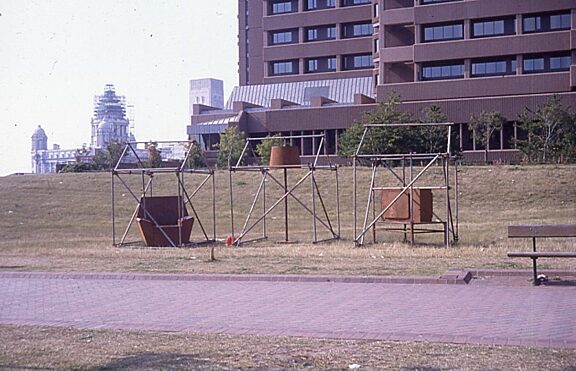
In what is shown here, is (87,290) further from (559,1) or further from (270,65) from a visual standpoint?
(270,65)

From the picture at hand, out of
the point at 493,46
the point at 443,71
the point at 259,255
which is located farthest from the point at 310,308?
the point at 443,71

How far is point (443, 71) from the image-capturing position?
64.4 meters

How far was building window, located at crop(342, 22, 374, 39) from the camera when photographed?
79688 mm

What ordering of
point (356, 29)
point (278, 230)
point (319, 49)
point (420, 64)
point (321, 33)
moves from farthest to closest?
point (321, 33), point (319, 49), point (356, 29), point (420, 64), point (278, 230)

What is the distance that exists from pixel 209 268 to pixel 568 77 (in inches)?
1886

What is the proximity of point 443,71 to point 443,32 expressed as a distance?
2950 millimetres

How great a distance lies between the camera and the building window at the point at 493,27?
61938 millimetres

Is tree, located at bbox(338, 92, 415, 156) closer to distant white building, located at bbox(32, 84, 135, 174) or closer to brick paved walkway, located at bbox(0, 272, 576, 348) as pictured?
brick paved walkway, located at bbox(0, 272, 576, 348)

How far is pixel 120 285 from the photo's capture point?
14.6 metres

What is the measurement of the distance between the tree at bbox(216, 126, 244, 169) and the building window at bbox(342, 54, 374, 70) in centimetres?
1871

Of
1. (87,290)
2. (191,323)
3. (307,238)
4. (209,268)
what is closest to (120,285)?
(87,290)

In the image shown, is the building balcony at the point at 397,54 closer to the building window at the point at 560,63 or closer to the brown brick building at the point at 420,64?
the brown brick building at the point at 420,64

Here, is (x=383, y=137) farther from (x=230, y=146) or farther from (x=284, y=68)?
(x=284, y=68)

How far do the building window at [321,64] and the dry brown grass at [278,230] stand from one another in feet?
121
